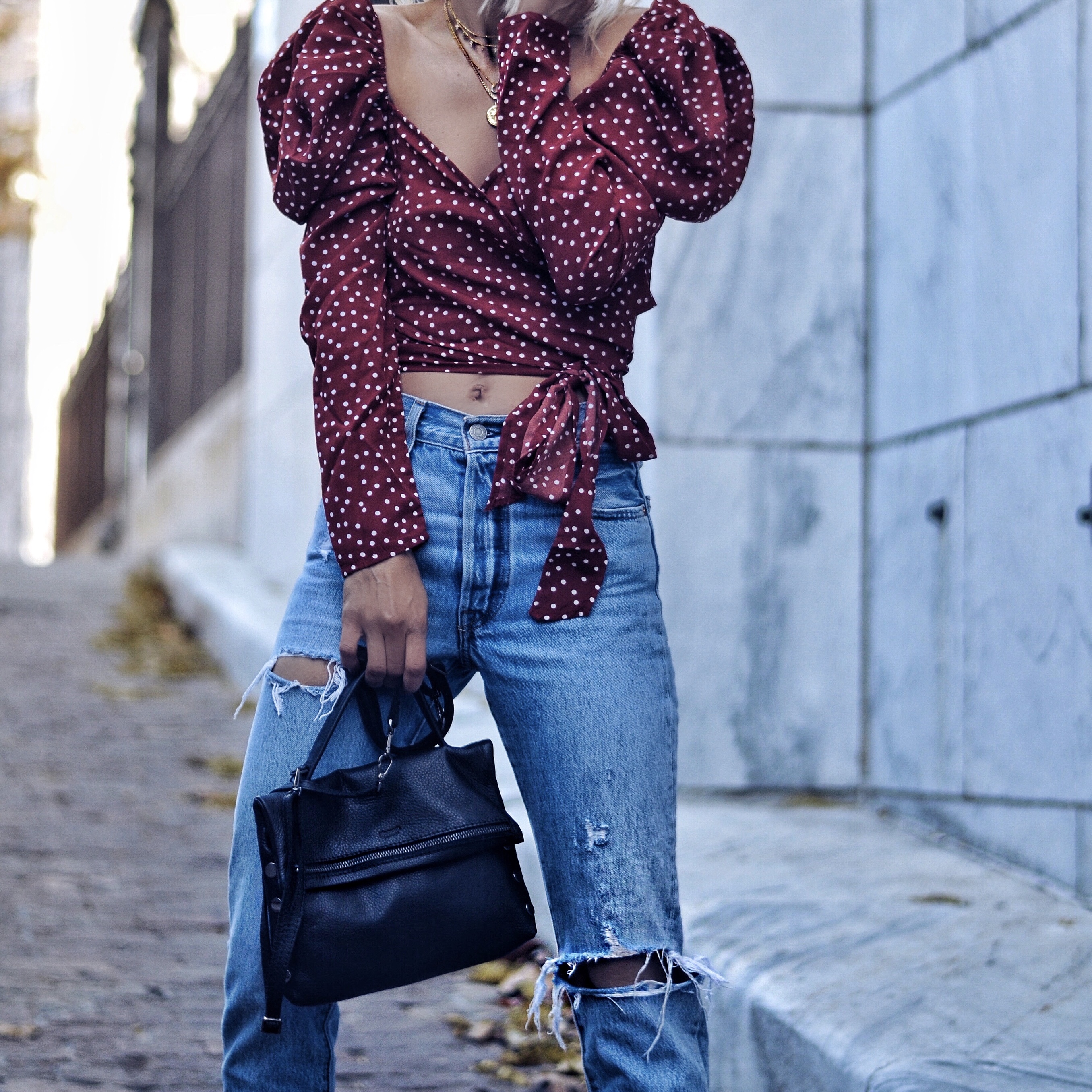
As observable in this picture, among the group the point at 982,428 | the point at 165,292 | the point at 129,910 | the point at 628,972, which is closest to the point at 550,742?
the point at 628,972

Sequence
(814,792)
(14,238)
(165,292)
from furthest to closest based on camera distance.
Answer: (14,238) → (165,292) → (814,792)

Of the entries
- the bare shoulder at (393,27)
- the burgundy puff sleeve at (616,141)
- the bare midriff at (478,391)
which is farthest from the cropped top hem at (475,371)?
the bare shoulder at (393,27)

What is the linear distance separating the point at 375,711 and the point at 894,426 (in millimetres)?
2638

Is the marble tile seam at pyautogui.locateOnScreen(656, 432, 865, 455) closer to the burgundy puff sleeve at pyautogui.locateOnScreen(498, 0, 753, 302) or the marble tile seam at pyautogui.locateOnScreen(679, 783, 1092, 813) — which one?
the marble tile seam at pyautogui.locateOnScreen(679, 783, 1092, 813)

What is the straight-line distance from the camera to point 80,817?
17.1 feet

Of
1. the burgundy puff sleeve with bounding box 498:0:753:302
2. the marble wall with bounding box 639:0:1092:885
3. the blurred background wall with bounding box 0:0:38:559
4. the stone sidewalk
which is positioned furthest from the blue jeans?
the blurred background wall with bounding box 0:0:38:559

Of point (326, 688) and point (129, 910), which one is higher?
point (326, 688)

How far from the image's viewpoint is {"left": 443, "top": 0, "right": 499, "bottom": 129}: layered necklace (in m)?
2.18

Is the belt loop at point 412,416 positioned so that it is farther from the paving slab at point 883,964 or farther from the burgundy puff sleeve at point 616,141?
the paving slab at point 883,964

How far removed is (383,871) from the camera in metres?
1.95

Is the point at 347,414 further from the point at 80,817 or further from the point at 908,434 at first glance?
the point at 80,817

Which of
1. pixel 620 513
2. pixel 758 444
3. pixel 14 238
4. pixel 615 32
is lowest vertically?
pixel 620 513

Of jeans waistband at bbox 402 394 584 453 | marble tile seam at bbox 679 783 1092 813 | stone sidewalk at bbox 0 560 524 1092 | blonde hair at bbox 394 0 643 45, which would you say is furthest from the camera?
marble tile seam at bbox 679 783 1092 813

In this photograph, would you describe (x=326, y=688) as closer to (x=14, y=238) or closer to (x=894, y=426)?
(x=894, y=426)
